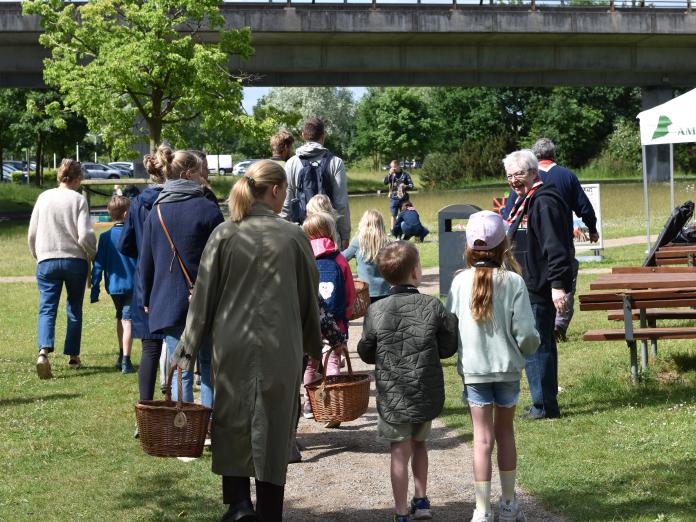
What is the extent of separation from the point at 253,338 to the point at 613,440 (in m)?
3.24

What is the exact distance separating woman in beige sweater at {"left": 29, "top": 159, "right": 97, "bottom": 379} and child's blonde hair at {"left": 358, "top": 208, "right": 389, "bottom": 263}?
99.7 inches

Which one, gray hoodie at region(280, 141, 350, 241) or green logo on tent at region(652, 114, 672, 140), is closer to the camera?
gray hoodie at region(280, 141, 350, 241)

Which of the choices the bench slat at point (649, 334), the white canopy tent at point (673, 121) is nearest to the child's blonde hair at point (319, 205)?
the bench slat at point (649, 334)

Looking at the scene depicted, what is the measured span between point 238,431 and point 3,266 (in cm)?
2118

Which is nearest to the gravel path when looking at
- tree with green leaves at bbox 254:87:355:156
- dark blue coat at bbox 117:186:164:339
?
dark blue coat at bbox 117:186:164:339

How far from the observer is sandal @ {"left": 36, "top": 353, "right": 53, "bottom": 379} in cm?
1050

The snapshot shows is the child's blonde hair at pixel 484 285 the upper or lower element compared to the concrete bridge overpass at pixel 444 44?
lower

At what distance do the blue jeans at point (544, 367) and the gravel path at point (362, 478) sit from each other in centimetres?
67

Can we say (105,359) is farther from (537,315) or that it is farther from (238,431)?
(238,431)

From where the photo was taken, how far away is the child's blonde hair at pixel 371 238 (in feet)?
32.0

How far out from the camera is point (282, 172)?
17.3 feet

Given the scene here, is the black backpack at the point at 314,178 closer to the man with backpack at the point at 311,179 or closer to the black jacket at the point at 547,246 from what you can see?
the man with backpack at the point at 311,179

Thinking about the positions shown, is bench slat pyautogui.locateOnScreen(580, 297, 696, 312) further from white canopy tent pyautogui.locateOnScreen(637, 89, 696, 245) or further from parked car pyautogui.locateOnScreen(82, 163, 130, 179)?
parked car pyautogui.locateOnScreen(82, 163, 130, 179)

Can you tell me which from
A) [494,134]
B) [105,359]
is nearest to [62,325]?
[105,359]
